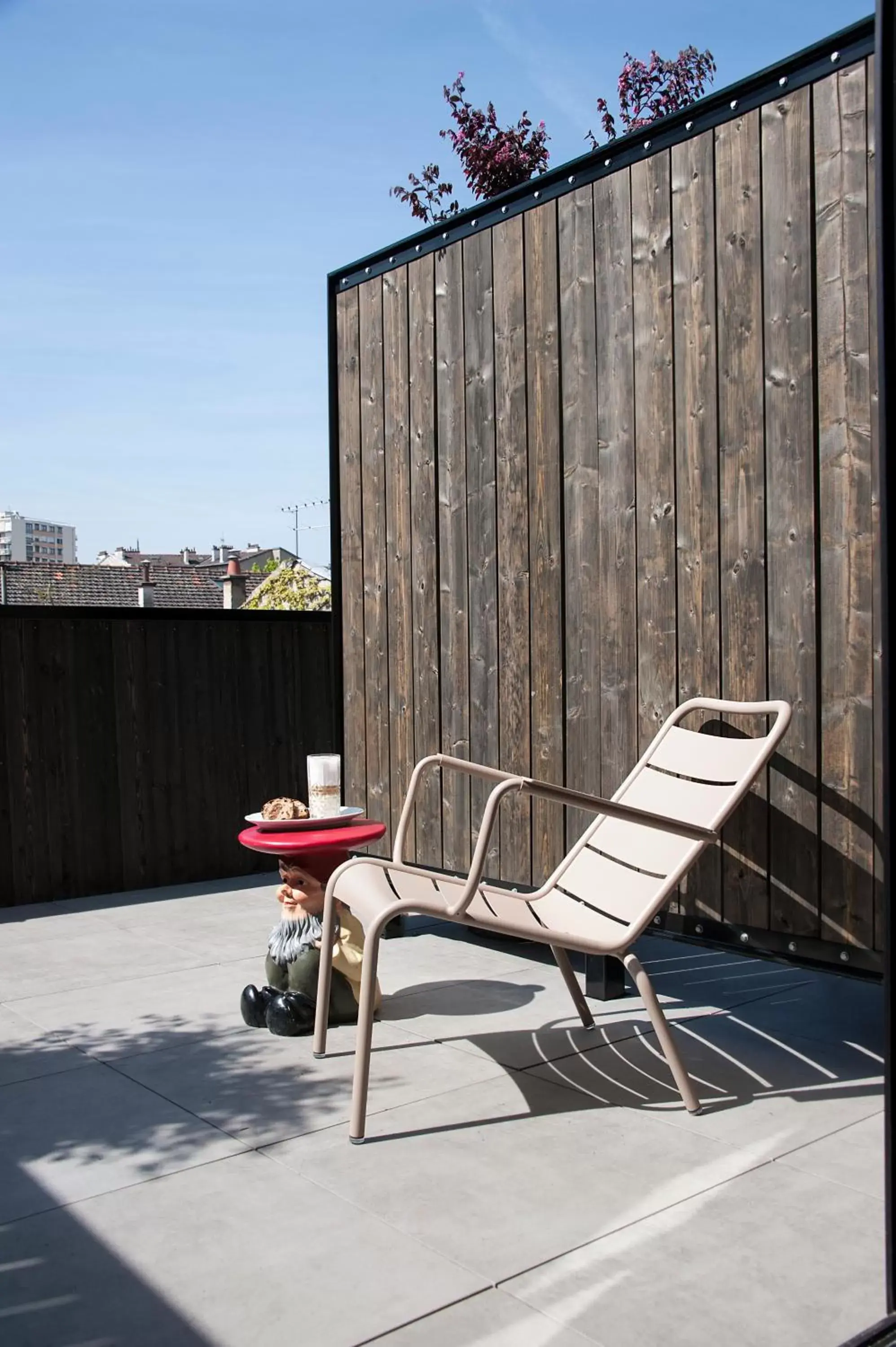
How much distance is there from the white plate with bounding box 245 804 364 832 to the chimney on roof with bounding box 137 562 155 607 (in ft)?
74.0

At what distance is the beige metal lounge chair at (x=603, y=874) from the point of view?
2484mm

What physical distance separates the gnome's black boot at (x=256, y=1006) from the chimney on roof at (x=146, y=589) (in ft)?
74.3

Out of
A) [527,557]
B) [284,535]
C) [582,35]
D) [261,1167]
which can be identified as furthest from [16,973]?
[284,535]

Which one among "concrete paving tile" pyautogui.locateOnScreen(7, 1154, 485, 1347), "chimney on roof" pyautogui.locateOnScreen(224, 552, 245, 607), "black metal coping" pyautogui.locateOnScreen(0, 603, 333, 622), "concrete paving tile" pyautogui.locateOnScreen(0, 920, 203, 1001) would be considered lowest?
"concrete paving tile" pyautogui.locateOnScreen(0, 920, 203, 1001)

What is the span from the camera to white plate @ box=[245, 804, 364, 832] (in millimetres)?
3330

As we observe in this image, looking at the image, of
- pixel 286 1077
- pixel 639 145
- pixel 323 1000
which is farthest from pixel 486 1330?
pixel 639 145

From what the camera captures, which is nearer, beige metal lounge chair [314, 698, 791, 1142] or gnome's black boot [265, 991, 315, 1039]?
beige metal lounge chair [314, 698, 791, 1142]

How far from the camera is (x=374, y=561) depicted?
442 cm

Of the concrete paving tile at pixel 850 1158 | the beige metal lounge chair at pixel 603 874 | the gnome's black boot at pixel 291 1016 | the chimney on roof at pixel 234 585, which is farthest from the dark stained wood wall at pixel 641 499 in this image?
the chimney on roof at pixel 234 585

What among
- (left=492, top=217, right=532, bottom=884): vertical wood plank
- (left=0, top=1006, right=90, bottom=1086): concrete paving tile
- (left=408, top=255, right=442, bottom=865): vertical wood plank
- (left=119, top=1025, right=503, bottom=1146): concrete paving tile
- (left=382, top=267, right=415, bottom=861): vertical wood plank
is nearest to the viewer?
(left=119, top=1025, right=503, bottom=1146): concrete paving tile

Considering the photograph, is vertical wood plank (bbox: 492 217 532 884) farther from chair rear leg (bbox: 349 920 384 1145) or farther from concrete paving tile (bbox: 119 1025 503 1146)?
chair rear leg (bbox: 349 920 384 1145)

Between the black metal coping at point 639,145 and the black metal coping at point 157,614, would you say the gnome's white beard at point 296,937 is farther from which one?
the black metal coping at point 639,145

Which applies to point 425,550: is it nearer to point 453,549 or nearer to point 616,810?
point 453,549

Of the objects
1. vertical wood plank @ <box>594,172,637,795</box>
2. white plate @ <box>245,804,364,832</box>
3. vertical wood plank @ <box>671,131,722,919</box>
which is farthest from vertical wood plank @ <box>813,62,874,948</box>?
white plate @ <box>245,804,364,832</box>
